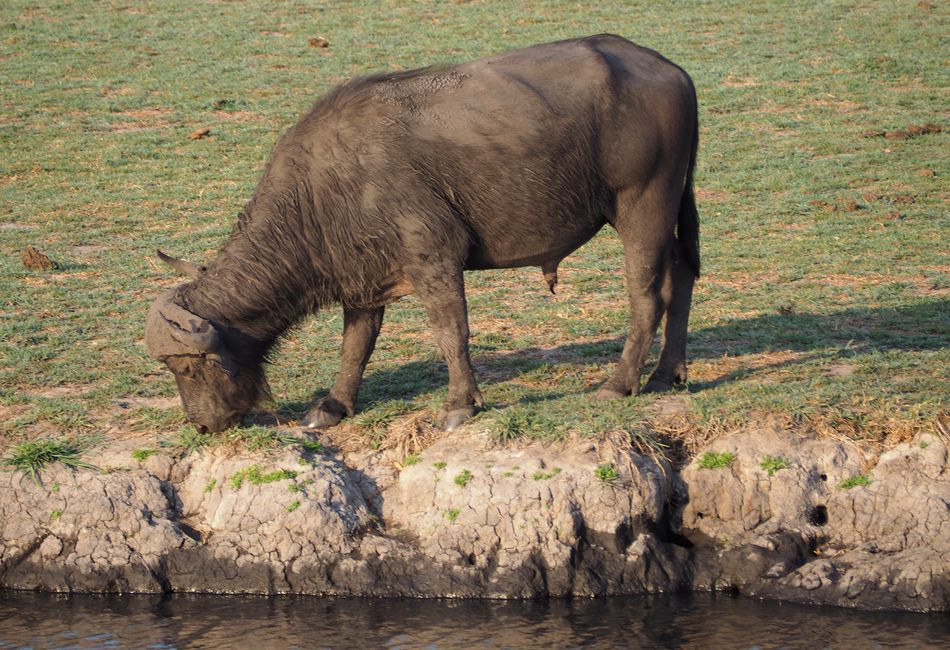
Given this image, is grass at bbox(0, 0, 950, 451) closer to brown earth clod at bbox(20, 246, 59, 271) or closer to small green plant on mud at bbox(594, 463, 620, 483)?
brown earth clod at bbox(20, 246, 59, 271)

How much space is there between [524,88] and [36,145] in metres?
10.7

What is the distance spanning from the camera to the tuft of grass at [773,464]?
782 centimetres

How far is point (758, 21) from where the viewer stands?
22469 mm

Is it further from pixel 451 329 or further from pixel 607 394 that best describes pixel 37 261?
pixel 607 394

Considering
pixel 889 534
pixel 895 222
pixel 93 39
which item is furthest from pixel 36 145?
pixel 889 534

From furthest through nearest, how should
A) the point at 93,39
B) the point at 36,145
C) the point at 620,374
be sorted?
the point at 93,39, the point at 36,145, the point at 620,374

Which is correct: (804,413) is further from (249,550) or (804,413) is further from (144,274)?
(144,274)

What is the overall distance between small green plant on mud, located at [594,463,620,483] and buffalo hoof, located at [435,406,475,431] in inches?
38.3

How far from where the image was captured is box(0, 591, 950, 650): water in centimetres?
699

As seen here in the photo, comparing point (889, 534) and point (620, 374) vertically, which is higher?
point (620, 374)

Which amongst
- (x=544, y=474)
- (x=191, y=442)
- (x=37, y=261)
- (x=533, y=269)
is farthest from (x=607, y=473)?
(x=37, y=261)

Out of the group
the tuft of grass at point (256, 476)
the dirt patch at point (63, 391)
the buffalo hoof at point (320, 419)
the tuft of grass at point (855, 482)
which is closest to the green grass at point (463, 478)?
the tuft of grass at point (256, 476)

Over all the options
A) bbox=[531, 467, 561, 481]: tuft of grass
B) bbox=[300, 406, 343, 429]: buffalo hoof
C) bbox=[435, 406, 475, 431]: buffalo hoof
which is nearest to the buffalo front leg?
bbox=[300, 406, 343, 429]: buffalo hoof

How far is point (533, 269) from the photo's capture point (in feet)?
42.5
